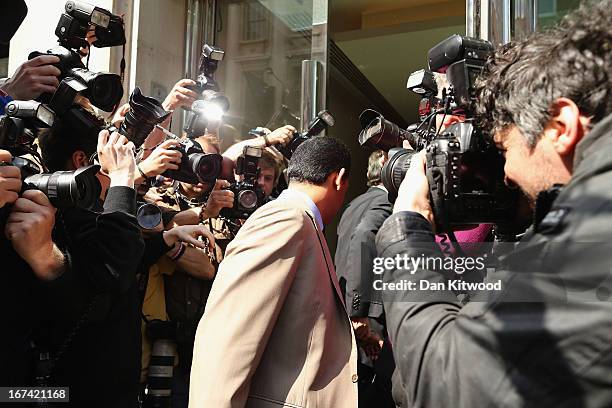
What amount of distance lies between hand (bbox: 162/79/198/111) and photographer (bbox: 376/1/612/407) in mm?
2390

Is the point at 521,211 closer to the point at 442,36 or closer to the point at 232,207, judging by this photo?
the point at 232,207

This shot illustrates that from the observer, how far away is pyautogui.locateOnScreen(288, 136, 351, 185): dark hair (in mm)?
2367

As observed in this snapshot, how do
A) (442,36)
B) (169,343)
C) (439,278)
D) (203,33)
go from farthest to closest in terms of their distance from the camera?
(442,36), (203,33), (169,343), (439,278)

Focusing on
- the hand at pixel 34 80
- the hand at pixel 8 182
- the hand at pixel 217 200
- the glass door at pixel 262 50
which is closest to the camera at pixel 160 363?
the hand at pixel 217 200

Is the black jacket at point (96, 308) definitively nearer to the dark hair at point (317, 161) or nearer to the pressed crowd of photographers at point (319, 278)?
the pressed crowd of photographers at point (319, 278)

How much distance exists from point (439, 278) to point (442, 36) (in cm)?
550

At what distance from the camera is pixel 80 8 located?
241 cm

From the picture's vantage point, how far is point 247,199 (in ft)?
10.9

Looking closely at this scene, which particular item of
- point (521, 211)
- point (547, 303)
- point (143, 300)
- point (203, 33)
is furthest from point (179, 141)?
point (203, 33)

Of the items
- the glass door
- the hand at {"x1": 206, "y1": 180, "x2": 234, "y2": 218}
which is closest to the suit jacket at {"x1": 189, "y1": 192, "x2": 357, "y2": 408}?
the hand at {"x1": 206, "y1": 180, "x2": 234, "y2": 218}

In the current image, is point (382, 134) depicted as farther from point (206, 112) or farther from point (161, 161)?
point (206, 112)

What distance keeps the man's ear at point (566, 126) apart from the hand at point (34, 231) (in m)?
1.34

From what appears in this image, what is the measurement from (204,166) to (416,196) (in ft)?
5.83

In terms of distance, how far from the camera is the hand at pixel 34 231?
64.4 inches
